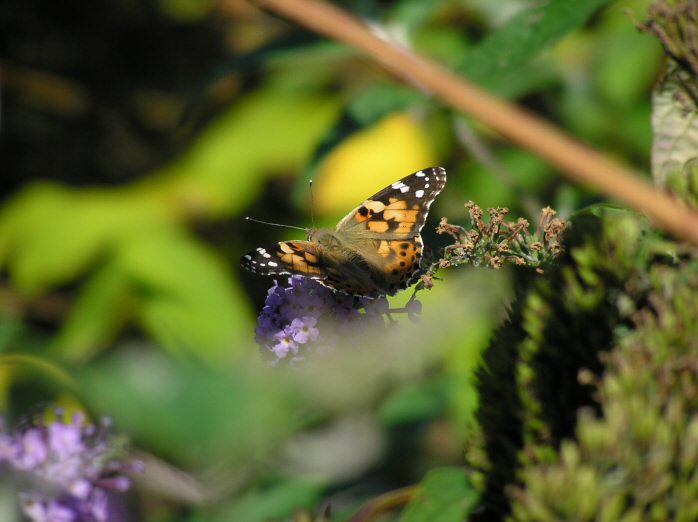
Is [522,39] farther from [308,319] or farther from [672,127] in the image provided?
[308,319]

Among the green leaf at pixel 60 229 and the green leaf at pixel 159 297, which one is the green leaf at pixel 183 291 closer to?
the green leaf at pixel 159 297

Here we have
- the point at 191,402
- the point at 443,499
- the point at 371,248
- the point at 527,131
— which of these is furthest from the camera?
the point at 371,248

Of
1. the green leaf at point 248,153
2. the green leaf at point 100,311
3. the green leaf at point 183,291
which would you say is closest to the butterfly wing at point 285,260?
the green leaf at point 183,291

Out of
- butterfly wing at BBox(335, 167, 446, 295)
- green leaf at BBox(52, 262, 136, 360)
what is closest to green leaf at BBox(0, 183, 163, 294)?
green leaf at BBox(52, 262, 136, 360)

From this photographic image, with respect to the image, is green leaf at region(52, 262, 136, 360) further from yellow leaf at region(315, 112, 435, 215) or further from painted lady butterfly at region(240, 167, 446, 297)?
painted lady butterfly at region(240, 167, 446, 297)

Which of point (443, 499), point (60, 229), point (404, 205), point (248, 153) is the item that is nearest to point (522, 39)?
point (404, 205)

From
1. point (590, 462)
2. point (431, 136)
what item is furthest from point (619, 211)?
point (431, 136)

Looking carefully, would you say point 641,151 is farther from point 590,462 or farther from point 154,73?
point 154,73
